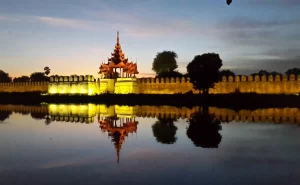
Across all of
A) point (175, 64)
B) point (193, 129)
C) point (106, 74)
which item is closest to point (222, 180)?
point (193, 129)

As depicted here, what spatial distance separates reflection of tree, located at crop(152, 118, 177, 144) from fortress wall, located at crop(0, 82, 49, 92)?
45021 millimetres

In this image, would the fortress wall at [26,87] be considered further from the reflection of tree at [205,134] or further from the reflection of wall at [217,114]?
the reflection of tree at [205,134]

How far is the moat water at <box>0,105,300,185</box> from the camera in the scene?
7.29 metres

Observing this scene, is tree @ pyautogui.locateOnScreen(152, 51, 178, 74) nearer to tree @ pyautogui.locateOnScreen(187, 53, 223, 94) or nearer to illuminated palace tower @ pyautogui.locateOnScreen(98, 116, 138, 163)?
tree @ pyautogui.locateOnScreen(187, 53, 223, 94)

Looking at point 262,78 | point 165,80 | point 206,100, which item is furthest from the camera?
point 165,80

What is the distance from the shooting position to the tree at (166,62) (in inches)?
2721

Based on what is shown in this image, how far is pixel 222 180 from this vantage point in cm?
709

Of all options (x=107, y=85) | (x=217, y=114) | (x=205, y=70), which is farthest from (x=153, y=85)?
(x=217, y=114)

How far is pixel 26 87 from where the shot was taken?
62.2 metres

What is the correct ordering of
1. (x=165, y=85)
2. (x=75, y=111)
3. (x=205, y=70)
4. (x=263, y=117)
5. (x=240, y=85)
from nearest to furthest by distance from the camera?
(x=263, y=117)
(x=75, y=111)
(x=205, y=70)
(x=240, y=85)
(x=165, y=85)

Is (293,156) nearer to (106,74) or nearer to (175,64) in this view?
(106,74)

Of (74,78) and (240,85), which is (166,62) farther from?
(240,85)

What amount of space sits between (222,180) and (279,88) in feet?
110

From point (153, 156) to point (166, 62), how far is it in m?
60.1
